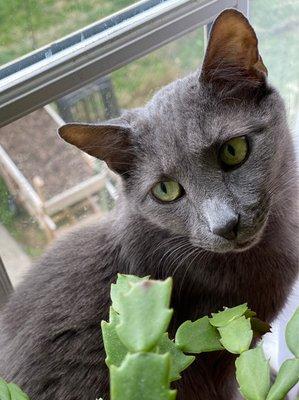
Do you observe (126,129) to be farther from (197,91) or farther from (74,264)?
(74,264)

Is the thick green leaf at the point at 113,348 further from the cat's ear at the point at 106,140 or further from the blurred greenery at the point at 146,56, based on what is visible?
the blurred greenery at the point at 146,56

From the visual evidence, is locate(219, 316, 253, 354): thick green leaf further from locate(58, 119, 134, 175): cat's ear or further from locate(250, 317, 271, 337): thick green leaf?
locate(58, 119, 134, 175): cat's ear

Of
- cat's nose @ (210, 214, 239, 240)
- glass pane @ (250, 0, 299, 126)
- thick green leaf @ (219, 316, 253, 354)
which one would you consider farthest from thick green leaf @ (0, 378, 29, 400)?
glass pane @ (250, 0, 299, 126)

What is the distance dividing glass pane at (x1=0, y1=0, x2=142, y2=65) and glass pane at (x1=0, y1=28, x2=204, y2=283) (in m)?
0.14

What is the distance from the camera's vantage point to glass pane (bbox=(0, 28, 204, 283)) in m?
1.44

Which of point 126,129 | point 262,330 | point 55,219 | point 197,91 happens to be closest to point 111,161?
point 126,129

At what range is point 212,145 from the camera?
3.33ft

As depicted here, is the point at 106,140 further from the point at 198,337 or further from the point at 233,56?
the point at 198,337

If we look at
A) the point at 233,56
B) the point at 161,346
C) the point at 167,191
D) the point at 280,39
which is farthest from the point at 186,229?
the point at 280,39

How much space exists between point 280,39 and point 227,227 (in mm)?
1005

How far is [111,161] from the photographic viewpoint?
1.13 m

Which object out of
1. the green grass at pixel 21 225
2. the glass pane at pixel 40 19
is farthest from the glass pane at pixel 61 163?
the glass pane at pixel 40 19

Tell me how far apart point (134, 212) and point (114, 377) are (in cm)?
67

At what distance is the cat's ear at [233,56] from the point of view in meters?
0.96
